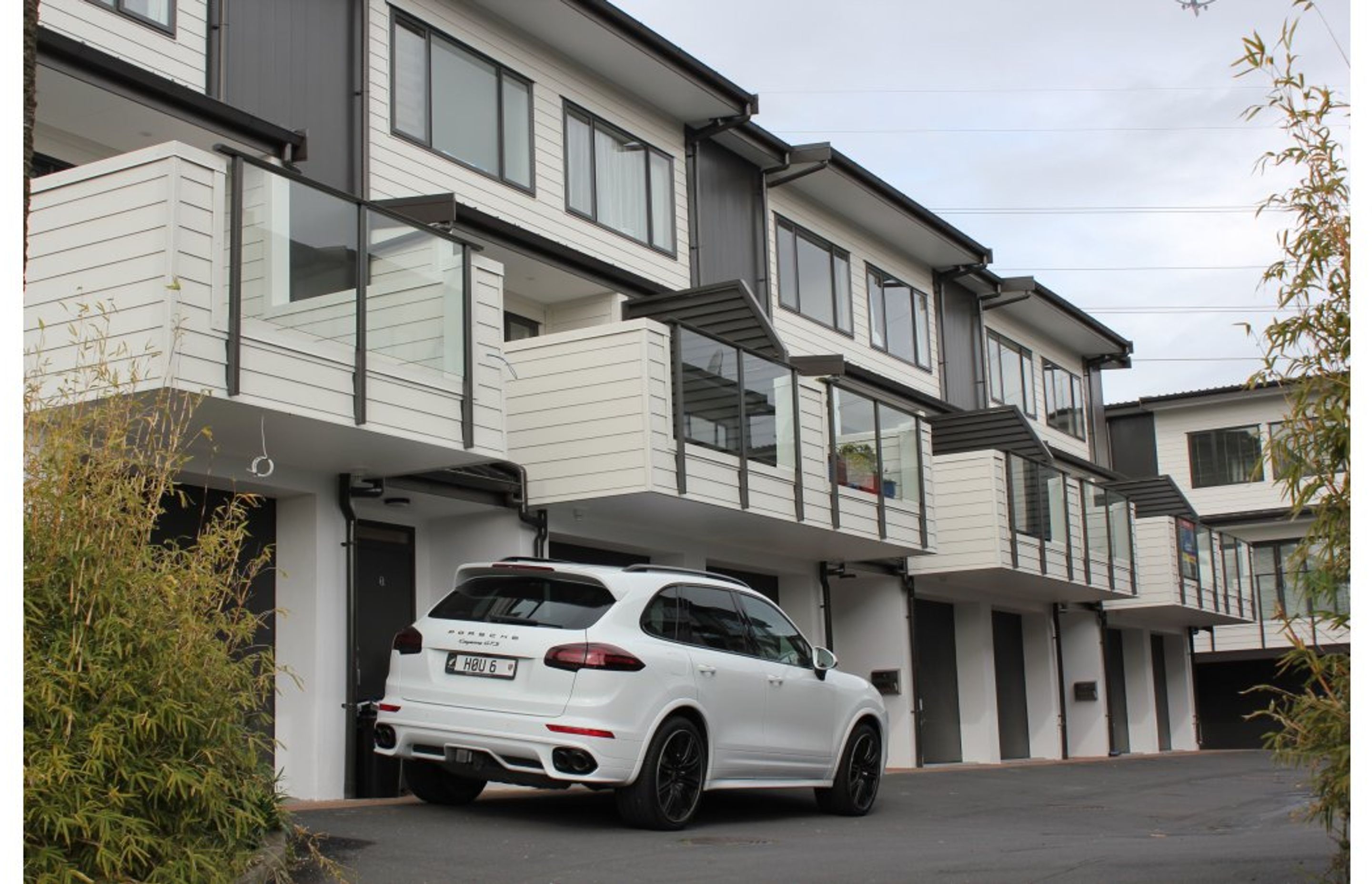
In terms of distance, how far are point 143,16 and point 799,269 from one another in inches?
509

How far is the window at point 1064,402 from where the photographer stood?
116 feet

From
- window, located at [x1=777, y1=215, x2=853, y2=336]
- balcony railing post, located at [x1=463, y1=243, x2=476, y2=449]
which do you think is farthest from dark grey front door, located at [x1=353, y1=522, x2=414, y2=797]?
window, located at [x1=777, y1=215, x2=853, y2=336]

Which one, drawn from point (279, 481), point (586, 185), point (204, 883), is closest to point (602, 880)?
point (204, 883)

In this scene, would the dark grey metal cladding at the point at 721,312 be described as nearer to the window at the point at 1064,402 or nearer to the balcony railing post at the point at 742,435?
the balcony railing post at the point at 742,435

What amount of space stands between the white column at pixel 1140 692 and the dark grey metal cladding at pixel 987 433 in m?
10.3

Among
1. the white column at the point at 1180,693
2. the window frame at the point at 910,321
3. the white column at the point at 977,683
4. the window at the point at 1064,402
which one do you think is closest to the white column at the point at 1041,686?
the white column at the point at 977,683

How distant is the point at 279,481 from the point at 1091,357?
29113mm

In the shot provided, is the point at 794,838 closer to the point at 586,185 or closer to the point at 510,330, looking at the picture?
the point at 510,330

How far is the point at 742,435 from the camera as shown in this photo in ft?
56.7

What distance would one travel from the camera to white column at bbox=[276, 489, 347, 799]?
13438 millimetres

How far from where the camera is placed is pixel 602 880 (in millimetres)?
8461

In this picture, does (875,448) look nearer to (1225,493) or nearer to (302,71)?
(302,71)

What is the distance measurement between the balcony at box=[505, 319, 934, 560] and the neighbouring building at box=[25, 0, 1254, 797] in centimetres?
4

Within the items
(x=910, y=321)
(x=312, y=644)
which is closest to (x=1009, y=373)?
(x=910, y=321)
